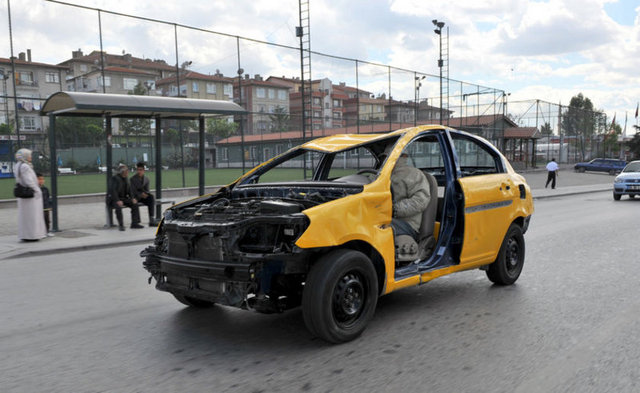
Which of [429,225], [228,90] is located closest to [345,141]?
[429,225]

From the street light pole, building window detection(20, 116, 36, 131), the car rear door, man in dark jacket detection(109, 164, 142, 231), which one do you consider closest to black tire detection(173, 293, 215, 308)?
the car rear door

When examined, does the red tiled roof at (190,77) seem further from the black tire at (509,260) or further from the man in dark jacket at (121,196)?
the black tire at (509,260)

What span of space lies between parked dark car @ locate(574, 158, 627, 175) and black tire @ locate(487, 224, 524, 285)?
143 ft

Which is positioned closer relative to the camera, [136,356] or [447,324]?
[136,356]

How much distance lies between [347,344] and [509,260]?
283 cm

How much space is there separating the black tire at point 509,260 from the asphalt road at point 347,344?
0.46 ft

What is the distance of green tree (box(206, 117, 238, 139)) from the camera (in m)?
24.8

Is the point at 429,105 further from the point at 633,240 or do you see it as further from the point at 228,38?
the point at 633,240

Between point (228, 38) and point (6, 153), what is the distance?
914 centimetres

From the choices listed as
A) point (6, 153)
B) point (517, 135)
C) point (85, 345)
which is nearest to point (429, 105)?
point (517, 135)

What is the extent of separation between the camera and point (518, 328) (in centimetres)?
459

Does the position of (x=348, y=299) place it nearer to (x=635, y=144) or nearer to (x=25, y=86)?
(x=25, y=86)

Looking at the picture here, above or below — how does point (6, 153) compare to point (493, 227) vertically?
above

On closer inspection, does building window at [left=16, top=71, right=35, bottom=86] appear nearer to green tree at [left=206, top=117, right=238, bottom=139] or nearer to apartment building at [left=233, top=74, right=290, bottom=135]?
apartment building at [left=233, top=74, right=290, bottom=135]
